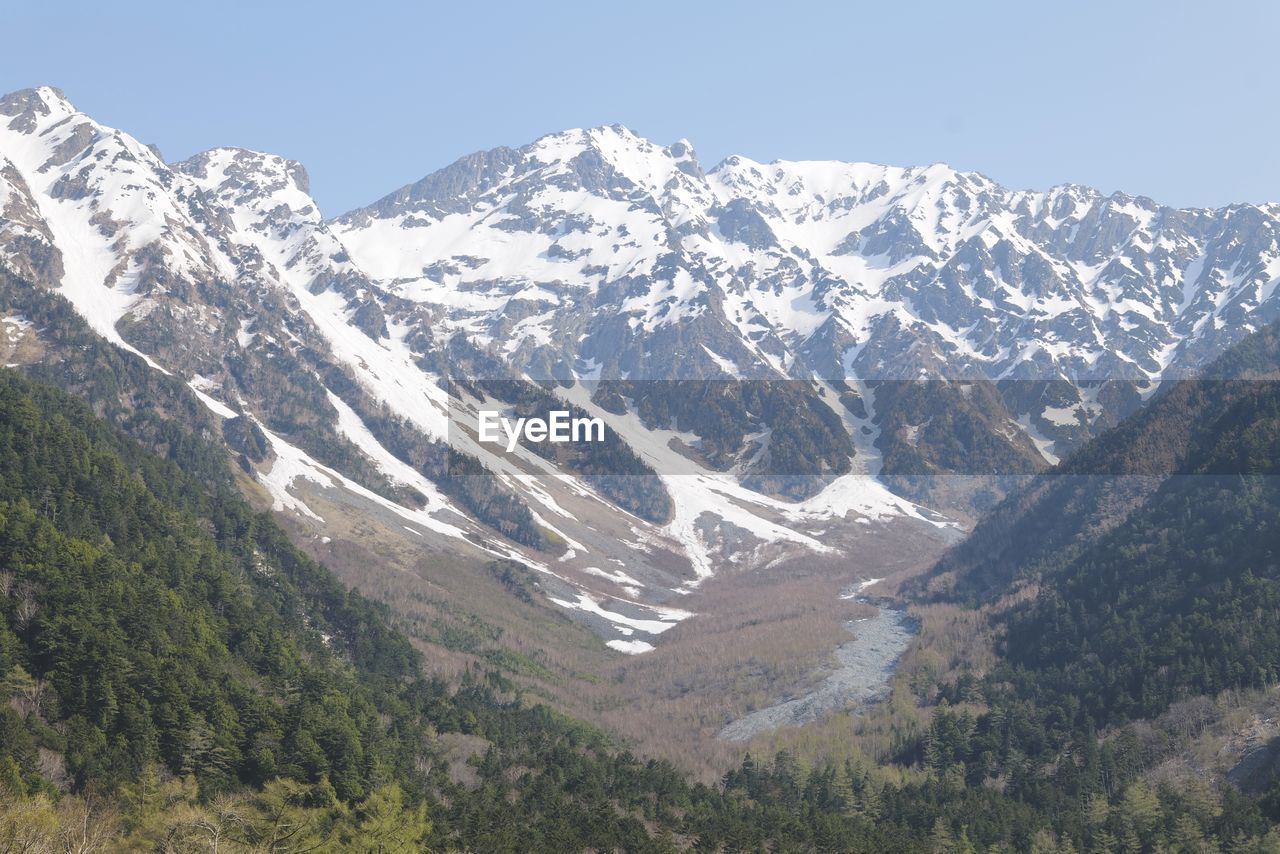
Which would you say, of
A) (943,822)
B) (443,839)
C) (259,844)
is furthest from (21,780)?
(943,822)

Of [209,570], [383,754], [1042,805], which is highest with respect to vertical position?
[209,570]

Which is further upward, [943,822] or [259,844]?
[259,844]

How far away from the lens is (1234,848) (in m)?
144

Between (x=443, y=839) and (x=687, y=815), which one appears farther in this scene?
(x=687, y=815)

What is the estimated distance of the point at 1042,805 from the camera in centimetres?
17950

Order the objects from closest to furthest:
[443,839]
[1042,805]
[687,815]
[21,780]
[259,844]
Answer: [259,844], [21,780], [443,839], [687,815], [1042,805]

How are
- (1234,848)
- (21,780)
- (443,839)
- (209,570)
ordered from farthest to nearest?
(209,570)
(1234,848)
(443,839)
(21,780)

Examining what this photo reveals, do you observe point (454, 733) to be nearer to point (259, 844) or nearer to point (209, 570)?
point (209, 570)

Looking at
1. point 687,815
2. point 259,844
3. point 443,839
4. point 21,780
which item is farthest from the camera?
point 687,815

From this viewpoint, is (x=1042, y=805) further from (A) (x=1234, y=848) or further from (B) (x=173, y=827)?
(B) (x=173, y=827)

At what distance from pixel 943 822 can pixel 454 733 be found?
6609 centimetres

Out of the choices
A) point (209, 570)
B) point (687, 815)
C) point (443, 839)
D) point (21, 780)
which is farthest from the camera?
point (209, 570)

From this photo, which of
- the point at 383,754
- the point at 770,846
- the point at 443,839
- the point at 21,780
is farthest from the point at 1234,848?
the point at 21,780

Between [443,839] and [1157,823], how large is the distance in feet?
278
